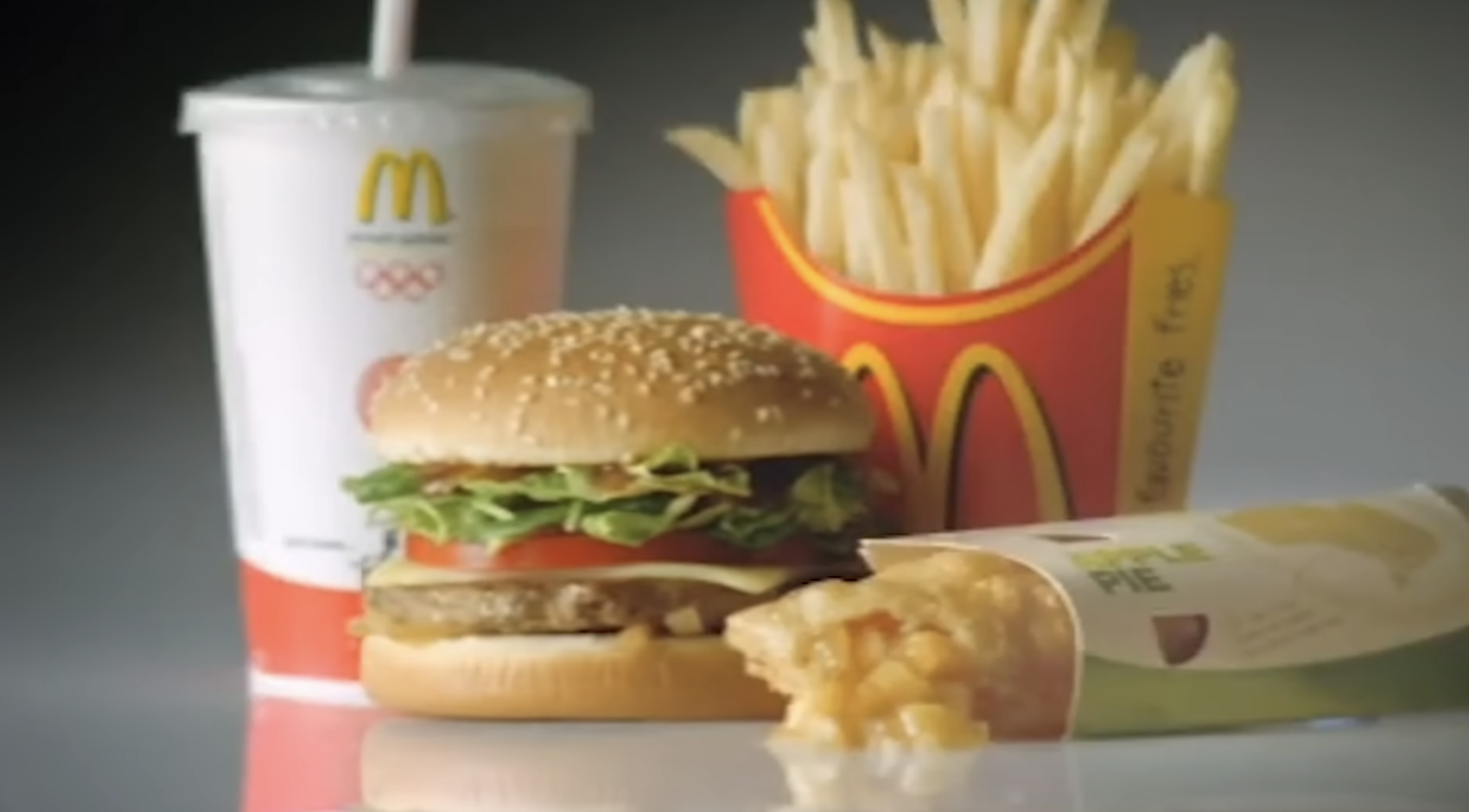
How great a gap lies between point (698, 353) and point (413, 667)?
8.2 inches

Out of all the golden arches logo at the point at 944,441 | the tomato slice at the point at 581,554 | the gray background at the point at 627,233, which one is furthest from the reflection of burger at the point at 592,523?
the gray background at the point at 627,233

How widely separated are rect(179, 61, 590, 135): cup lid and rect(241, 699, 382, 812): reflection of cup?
0.30 metres


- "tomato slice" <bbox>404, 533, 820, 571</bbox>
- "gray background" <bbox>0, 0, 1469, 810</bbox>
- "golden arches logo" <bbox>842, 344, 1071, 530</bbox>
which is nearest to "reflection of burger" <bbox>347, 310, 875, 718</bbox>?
"tomato slice" <bbox>404, 533, 820, 571</bbox>

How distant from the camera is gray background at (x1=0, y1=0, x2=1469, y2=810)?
1.91 meters

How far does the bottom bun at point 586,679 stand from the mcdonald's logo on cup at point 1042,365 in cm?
20

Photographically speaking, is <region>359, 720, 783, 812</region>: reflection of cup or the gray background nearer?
<region>359, 720, 783, 812</region>: reflection of cup

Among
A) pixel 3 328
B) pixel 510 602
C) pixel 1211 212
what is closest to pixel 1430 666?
pixel 1211 212

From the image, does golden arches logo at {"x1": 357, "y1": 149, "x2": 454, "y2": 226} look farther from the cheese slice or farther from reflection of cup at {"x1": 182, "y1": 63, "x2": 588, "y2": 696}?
the cheese slice

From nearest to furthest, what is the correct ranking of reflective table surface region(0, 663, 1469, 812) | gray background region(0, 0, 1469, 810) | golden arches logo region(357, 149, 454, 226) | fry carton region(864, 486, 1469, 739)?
reflective table surface region(0, 663, 1469, 812)
fry carton region(864, 486, 1469, 739)
golden arches logo region(357, 149, 454, 226)
gray background region(0, 0, 1469, 810)

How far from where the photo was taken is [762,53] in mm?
1976

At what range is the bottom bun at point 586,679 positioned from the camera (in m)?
1.38

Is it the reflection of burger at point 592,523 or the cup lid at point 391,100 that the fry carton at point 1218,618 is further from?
the cup lid at point 391,100

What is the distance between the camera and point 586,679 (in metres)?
1.38

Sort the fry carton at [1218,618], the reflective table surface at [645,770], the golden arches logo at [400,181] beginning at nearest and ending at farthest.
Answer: the reflective table surface at [645,770]
the fry carton at [1218,618]
the golden arches logo at [400,181]
